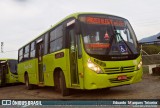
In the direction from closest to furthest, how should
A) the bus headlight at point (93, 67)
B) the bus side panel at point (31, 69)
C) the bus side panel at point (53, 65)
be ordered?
the bus headlight at point (93, 67) → the bus side panel at point (53, 65) → the bus side panel at point (31, 69)

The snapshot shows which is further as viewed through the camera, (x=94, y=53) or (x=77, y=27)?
(x=77, y=27)

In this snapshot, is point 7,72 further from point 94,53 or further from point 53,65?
point 94,53

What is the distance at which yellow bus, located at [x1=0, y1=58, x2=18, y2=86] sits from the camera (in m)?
23.2

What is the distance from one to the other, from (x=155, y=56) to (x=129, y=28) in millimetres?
16230

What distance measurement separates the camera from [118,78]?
977 cm

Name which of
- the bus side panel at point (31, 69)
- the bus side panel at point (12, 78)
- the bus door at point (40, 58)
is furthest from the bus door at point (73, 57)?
the bus side panel at point (12, 78)

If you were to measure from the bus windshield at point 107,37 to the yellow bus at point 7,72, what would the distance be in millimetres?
14761

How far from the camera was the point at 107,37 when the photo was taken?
10.0 m

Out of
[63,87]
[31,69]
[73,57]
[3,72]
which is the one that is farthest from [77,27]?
[3,72]

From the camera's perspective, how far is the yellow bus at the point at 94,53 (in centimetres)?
953

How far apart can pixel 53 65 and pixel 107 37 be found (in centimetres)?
329

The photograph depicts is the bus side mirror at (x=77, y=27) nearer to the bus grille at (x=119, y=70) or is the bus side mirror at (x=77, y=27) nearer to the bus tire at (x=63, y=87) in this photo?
the bus grille at (x=119, y=70)

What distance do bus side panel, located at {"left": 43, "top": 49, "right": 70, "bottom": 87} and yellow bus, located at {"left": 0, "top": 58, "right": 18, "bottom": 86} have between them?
1035 centimetres

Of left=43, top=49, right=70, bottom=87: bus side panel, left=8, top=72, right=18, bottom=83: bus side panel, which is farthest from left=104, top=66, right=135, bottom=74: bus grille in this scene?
left=8, top=72, right=18, bottom=83: bus side panel
